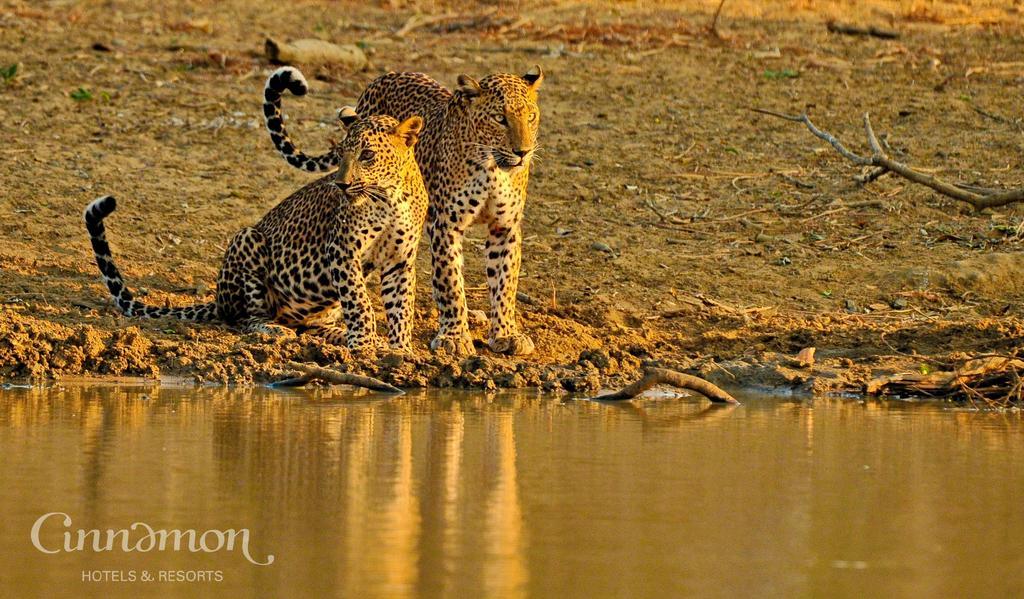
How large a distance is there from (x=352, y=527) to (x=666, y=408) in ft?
11.4

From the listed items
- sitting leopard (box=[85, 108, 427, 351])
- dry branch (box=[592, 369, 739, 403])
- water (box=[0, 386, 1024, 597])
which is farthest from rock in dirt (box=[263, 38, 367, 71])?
dry branch (box=[592, 369, 739, 403])

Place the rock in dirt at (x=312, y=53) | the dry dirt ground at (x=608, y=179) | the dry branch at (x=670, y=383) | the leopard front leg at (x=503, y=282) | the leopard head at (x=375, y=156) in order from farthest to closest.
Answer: the rock in dirt at (x=312, y=53), the leopard front leg at (x=503, y=282), the dry dirt ground at (x=608, y=179), the leopard head at (x=375, y=156), the dry branch at (x=670, y=383)

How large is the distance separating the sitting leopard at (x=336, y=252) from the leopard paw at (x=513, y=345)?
0.52 metres

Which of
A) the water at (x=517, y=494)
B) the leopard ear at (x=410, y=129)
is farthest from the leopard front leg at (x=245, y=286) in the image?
the water at (x=517, y=494)

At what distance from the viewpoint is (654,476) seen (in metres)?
6.82

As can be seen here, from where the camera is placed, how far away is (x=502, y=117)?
10305mm

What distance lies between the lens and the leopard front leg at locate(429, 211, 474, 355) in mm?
10492

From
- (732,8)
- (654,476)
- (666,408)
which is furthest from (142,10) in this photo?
(654,476)

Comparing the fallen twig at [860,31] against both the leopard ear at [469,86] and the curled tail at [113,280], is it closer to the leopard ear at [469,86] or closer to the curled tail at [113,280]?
the leopard ear at [469,86]

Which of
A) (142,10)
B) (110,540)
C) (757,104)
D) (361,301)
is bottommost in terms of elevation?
(110,540)

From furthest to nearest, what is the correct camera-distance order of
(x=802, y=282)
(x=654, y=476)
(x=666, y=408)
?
1. (x=802, y=282)
2. (x=666, y=408)
3. (x=654, y=476)

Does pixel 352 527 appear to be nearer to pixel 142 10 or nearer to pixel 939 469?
pixel 939 469

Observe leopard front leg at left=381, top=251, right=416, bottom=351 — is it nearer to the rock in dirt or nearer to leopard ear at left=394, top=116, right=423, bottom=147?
leopard ear at left=394, top=116, right=423, bottom=147

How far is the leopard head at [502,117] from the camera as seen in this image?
10242 mm
